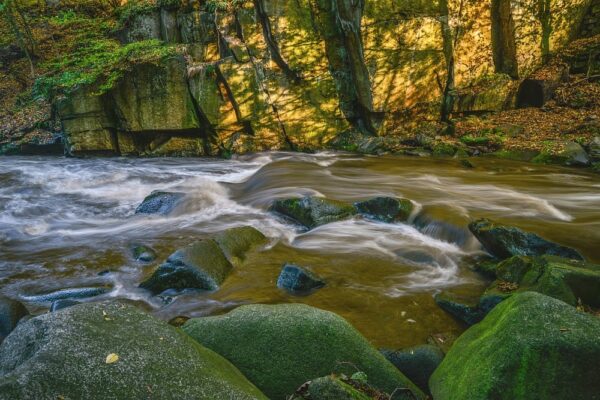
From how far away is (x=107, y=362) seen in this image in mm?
2162

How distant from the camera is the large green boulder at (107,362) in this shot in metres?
1.99

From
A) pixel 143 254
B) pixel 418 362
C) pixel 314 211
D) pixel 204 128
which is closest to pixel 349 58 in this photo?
pixel 204 128

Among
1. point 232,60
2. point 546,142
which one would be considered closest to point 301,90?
point 232,60

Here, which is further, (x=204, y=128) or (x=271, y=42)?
(x=204, y=128)

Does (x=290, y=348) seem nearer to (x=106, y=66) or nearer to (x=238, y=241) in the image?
(x=238, y=241)

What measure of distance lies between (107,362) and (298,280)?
362cm

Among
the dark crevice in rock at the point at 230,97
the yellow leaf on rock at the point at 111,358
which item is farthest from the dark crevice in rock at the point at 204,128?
the yellow leaf on rock at the point at 111,358

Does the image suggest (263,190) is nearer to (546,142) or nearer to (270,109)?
(270,109)

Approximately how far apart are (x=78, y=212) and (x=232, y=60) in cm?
822

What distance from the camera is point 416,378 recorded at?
351cm

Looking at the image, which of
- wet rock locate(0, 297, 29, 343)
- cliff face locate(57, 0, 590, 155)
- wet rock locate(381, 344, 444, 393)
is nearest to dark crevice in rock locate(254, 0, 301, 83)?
cliff face locate(57, 0, 590, 155)

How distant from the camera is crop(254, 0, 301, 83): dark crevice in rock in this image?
50.1 ft

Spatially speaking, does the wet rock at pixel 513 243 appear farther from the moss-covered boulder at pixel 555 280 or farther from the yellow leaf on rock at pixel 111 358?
the yellow leaf on rock at pixel 111 358

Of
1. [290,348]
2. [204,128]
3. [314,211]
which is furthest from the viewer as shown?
[204,128]
